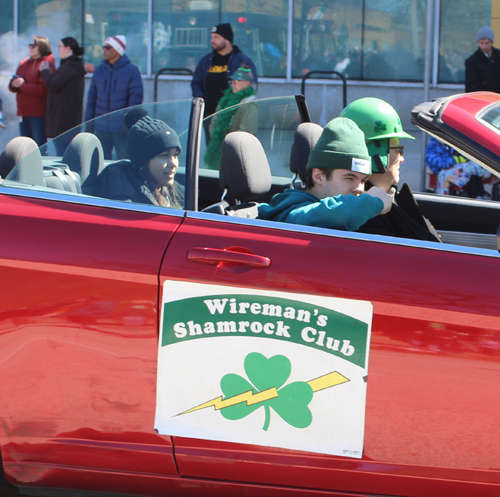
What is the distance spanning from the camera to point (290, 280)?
2.11m

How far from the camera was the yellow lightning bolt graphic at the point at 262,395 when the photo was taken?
6.82ft

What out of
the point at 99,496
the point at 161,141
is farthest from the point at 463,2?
the point at 99,496

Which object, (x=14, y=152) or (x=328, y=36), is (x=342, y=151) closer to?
(x=14, y=152)

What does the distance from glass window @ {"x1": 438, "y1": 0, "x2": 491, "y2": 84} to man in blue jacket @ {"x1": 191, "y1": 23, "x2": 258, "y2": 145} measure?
5.45 meters

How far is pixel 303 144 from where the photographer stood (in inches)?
137

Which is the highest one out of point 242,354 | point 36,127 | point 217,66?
point 217,66

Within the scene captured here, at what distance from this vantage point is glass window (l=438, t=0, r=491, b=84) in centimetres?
1162

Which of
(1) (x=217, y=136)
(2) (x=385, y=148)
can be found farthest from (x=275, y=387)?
(1) (x=217, y=136)

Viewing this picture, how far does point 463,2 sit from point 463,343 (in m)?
11.0

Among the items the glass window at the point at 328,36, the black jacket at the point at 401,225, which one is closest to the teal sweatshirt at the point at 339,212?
the black jacket at the point at 401,225

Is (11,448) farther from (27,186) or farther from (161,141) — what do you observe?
(161,141)

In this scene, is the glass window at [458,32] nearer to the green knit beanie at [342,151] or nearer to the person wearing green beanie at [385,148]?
the person wearing green beanie at [385,148]

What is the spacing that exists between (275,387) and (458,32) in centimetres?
1104

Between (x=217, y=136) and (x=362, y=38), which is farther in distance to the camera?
A: (x=362, y=38)
